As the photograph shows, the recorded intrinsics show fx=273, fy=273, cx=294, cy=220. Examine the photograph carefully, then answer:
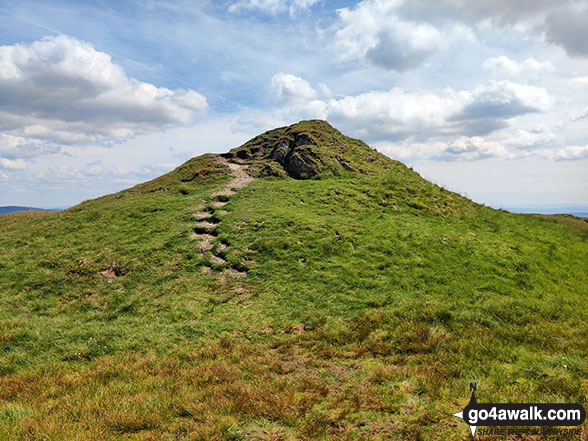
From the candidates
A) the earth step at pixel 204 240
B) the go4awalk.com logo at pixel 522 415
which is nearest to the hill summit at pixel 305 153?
the earth step at pixel 204 240

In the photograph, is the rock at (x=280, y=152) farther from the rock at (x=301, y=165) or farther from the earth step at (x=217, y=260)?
the earth step at (x=217, y=260)

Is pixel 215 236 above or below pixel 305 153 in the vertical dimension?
below

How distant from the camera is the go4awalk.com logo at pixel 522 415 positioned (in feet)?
20.2

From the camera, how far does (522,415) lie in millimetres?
6629

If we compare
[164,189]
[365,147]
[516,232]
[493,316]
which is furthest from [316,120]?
[493,316]

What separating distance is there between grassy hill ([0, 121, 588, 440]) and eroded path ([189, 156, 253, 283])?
8.5 inches

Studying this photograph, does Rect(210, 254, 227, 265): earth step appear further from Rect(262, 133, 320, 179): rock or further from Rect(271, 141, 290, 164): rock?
Rect(271, 141, 290, 164): rock

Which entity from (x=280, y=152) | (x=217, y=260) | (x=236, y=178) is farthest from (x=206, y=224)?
(x=280, y=152)

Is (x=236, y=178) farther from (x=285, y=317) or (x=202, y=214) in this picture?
(x=285, y=317)

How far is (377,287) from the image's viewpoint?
52.2 feet

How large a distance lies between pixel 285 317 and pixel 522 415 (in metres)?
9.35

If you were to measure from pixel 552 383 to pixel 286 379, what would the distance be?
25.1ft

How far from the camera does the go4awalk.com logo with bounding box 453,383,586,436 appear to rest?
20.2 feet

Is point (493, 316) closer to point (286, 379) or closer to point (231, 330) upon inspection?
point (286, 379)
